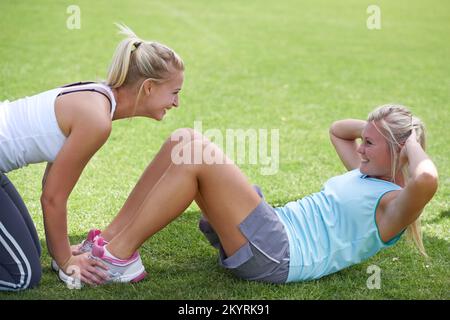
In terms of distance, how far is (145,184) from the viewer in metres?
3.46

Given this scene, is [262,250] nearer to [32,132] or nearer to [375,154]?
[375,154]

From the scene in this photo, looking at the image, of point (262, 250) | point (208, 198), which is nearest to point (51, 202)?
point (208, 198)

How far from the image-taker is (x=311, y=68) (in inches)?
388

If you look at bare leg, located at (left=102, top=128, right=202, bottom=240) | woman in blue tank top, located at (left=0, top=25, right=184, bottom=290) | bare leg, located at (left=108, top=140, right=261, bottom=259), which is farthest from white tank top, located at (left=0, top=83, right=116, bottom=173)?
bare leg, located at (left=108, top=140, right=261, bottom=259)

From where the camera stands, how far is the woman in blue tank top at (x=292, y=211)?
3.07 m

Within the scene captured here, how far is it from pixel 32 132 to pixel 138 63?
0.59 meters

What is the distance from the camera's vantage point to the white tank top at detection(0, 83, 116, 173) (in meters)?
3.09

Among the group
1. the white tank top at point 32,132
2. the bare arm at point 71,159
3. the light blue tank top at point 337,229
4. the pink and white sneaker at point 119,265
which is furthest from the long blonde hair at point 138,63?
the light blue tank top at point 337,229

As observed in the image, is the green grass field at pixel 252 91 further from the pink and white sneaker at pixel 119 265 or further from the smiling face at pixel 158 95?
the smiling face at pixel 158 95

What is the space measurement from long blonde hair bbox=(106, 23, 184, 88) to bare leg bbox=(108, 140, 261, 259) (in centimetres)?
41
